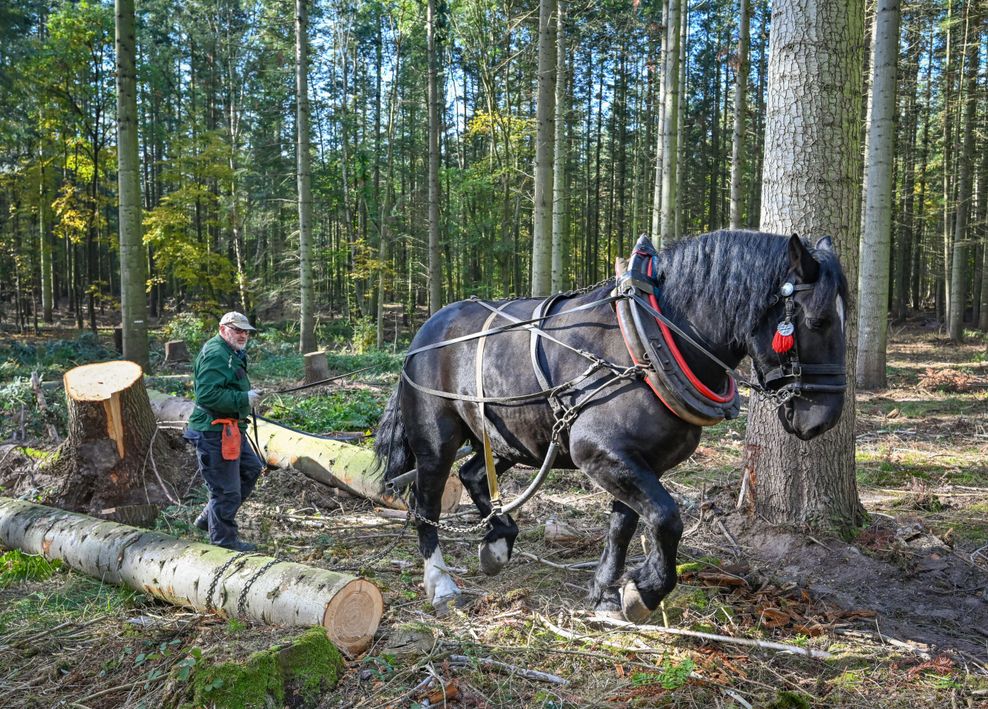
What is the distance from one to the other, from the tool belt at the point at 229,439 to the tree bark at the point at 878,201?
919 cm

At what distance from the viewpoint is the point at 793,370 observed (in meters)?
3.02

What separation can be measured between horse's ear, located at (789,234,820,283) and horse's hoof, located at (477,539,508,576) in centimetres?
245

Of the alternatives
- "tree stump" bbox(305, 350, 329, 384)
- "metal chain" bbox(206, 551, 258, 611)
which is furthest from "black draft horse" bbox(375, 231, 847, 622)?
"tree stump" bbox(305, 350, 329, 384)

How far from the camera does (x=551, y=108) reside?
10.2 metres

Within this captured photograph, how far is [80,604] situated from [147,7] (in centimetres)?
3082

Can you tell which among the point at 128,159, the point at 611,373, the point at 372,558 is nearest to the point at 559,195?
the point at 128,159

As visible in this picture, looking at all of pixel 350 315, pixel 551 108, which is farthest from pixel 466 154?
pixel 551 108

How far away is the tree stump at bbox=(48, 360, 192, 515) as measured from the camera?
236 inches

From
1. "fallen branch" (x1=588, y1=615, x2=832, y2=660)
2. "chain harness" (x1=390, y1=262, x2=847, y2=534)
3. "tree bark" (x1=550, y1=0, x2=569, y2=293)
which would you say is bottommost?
"fallen branch" (x1=588, y1=615, x2=832, y2=660)

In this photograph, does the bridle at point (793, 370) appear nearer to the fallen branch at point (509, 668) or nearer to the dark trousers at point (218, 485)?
the fallen branch at point (509, 668)

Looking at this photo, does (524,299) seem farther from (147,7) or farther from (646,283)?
(147,7)

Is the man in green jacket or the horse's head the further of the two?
the man in green jacket

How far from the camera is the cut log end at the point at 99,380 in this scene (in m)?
5.97

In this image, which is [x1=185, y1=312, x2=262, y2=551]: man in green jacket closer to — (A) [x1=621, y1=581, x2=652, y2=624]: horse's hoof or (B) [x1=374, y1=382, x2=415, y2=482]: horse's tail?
(B) [x1=374, y1=382, x2=415, y2=482]: horse's tail
